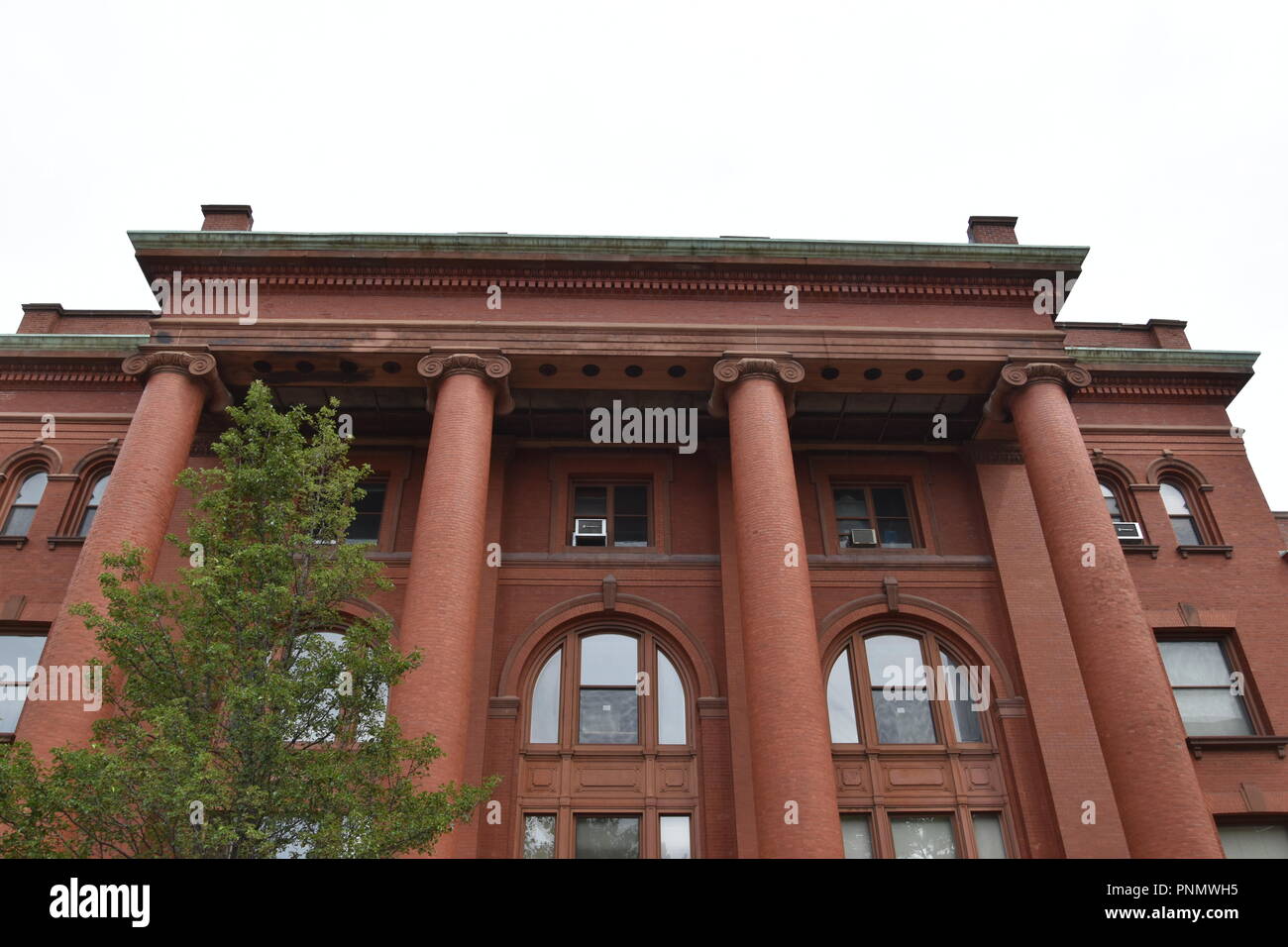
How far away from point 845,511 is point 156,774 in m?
15.0

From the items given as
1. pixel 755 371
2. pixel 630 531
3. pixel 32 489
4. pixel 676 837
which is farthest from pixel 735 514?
pixel 32 489

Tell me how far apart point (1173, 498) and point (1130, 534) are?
205cm

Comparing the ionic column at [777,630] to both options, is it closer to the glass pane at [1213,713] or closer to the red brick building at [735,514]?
the red brick building at [735,514]

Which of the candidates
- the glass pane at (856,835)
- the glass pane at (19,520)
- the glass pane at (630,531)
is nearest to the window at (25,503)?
the glass pane at (19,520)

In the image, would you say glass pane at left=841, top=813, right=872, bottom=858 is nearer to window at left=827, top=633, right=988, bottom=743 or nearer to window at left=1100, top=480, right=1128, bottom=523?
window at left=827, top=633, right=988, bottom=743

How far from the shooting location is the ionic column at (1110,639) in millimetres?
13672

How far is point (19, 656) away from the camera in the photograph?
18188 millimetres

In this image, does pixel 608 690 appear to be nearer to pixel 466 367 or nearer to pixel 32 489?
pixel 466 367

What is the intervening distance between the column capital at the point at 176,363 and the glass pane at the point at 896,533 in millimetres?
14103

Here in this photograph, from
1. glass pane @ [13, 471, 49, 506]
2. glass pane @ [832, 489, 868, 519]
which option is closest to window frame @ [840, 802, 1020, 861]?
glass pane @ [832, 489, 868, 519]

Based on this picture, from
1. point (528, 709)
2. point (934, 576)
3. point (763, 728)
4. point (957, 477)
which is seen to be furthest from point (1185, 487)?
point (528, 709)

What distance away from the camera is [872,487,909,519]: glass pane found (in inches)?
829
